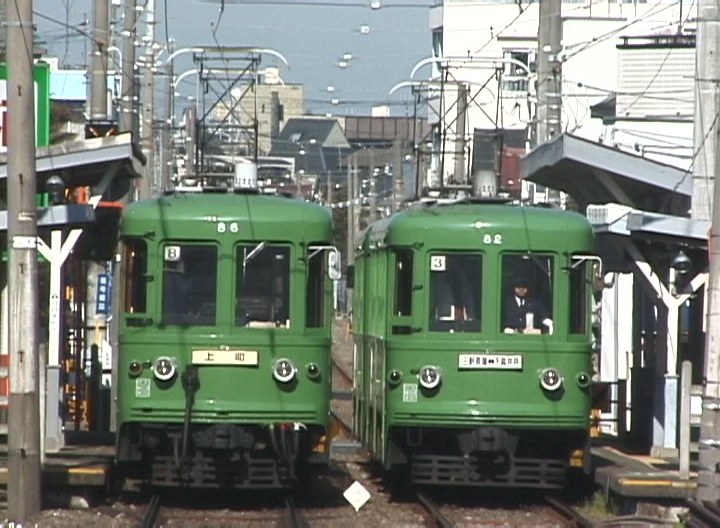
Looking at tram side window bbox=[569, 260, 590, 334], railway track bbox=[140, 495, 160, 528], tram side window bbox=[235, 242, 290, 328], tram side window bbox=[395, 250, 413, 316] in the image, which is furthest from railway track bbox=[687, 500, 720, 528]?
railway track bbox=[140, 495, 160, 528]

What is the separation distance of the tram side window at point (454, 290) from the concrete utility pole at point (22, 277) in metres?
3.56

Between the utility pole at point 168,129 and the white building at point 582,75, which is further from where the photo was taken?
the utility pole at point 168,129

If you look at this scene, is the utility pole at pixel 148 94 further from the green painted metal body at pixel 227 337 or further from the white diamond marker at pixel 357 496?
the white diamond marker at pixel 357 496

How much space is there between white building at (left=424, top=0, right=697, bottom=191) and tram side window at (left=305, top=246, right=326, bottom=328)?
4014 millimetres

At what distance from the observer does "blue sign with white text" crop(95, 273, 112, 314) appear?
85.2 feet

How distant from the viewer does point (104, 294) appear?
26.1m

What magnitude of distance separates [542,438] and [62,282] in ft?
18.0

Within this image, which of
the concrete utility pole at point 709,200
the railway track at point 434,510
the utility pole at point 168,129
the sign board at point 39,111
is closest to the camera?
the concrete utility pole at point 709,200

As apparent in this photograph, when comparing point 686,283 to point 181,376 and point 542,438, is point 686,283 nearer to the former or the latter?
point 542,438

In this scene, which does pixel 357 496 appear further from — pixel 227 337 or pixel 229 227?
pixel 229 227

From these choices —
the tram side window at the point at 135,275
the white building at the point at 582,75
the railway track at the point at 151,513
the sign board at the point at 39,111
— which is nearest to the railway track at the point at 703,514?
the railway track at the point at 151,513

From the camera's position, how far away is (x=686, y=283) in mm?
16219

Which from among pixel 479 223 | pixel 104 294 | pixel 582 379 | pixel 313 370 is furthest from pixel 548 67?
pixel 104 294

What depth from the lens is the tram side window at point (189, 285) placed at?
14.9 metres
